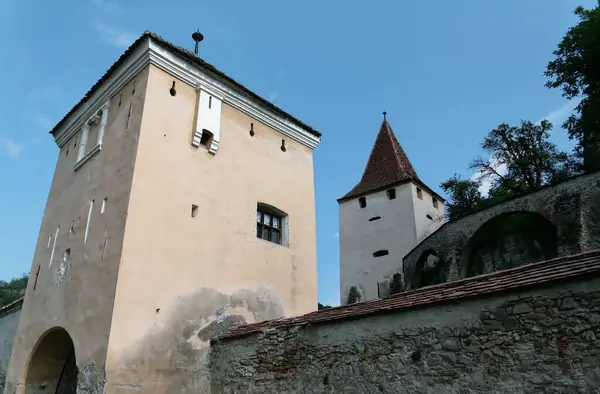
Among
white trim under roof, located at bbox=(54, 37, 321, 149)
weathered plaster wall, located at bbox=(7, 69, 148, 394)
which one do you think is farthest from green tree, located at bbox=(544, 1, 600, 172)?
weathered plaster wall, located at bbox=(7, 69, 148, 394)

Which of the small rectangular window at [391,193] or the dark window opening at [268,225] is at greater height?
the small rectangular window at [391,193]

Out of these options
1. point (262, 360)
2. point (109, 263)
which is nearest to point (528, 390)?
point (262, 360)

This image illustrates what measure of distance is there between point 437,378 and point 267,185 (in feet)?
22.4

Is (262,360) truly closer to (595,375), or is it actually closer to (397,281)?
(595,375)

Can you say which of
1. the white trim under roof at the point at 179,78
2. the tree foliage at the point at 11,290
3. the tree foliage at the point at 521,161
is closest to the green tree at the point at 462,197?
the tree foliage at the point at 521,161

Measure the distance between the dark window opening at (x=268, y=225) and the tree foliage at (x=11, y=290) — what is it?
31.4 meters

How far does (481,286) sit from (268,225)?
6.31m

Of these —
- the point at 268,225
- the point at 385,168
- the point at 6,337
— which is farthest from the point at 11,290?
the point at 268,225

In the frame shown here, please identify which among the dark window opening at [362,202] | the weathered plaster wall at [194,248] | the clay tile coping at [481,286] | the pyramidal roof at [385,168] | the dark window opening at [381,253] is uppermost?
the pyramidal roof at [385,168]

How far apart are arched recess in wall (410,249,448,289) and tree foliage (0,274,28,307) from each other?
29.2 m

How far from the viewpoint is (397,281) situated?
24.1 metres

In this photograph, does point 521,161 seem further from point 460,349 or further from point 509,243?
point 460,349

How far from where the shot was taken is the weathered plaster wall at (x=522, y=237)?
15.0 meters

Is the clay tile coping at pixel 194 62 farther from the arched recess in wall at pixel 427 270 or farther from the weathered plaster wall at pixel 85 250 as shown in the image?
the arched recess in wall at pixel 427 270
